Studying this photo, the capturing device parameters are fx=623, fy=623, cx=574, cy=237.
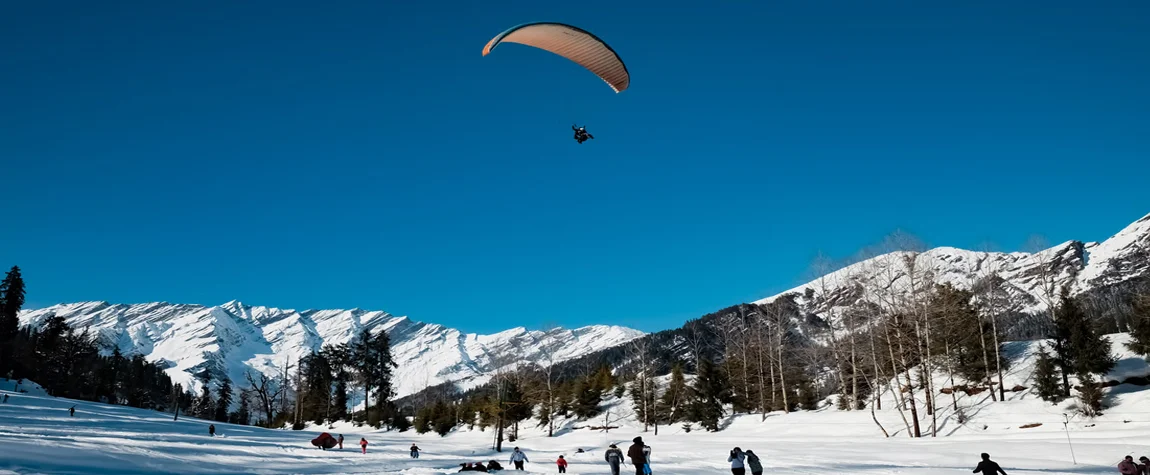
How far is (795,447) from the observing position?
92.8 feet

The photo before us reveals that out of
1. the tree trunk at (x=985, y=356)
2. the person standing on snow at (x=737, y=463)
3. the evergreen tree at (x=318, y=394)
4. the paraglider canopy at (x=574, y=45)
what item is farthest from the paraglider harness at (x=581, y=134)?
the evergreen tree at (x=318, y=394)

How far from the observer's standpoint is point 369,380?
79.4 metres

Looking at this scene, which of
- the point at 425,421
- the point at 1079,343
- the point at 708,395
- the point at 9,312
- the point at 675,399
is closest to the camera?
the point at 1079,343

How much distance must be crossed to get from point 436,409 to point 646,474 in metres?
50.0

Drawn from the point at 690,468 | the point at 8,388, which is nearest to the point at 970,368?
the point at 690,468

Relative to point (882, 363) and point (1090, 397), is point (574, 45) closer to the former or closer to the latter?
point (882, 363)

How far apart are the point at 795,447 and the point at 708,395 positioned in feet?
64.4

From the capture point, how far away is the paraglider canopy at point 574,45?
18.2 metres

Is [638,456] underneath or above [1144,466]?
above

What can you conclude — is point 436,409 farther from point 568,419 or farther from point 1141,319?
point 1141,319

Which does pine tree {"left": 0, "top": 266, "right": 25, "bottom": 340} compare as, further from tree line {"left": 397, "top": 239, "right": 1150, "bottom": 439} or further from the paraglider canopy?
the paraglider canopy

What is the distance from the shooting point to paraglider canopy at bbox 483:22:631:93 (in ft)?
59.7

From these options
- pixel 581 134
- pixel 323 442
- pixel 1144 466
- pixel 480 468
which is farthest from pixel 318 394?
pixel 1144 466

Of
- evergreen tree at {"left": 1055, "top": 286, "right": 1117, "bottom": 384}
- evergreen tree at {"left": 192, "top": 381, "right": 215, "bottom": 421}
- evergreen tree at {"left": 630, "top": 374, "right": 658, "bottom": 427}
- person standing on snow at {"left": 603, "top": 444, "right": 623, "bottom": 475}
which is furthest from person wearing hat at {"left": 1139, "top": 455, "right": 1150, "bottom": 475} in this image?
evergreen tree at {"left": 192, "top": 381, "right": 215, "bottom": 421}
